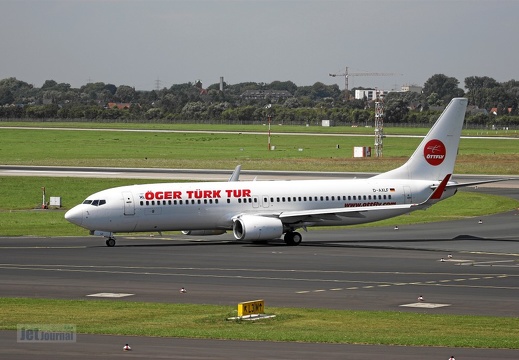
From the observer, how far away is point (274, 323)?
37.8 metres

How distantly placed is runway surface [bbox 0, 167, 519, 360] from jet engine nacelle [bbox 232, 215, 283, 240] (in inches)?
31.0

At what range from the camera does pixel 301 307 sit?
41.8 m

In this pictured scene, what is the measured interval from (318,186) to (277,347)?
37.0 metres

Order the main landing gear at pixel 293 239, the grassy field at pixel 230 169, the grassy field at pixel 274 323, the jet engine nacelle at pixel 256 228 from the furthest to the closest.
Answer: the main landing gear at pixel 293 239
the jet engine nacelle at pixel 256 228
the grassy field at pixel 230 169
the grassy field at pixel 274 323

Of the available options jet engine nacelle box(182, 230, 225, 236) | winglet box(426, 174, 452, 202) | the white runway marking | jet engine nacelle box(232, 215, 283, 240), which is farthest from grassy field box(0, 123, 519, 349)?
jet engine nacelle box(232, 215, 283, 240)

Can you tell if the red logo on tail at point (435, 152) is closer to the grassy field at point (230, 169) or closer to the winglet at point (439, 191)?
the winglet at point (439, 191)

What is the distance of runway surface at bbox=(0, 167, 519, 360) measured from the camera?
1260 inches

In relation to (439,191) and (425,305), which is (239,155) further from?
(425,305)

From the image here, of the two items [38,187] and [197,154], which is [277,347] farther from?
[197,154]

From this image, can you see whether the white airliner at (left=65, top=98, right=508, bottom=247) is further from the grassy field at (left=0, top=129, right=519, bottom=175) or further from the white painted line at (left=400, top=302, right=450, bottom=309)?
the grassy field at (left=0, top=129, right=519, bottom=175)

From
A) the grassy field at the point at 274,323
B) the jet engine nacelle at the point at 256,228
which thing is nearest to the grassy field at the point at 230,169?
the grassy field at the point at 274,323

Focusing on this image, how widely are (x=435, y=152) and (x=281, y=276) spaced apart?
2337 cm

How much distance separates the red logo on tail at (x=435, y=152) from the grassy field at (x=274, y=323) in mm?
32027

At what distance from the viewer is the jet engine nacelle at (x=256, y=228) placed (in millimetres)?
64875
